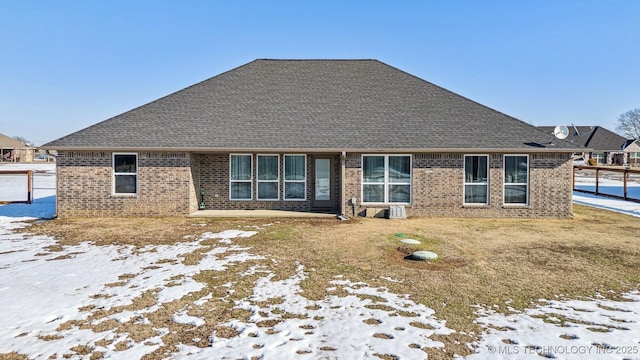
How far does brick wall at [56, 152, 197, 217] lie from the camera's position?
13.2 m

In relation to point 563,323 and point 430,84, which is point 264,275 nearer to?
point 563,323

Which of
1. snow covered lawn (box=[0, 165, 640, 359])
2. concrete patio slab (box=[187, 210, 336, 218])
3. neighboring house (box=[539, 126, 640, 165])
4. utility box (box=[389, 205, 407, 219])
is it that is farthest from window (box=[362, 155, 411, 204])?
neighboring house (box=[539, 126, 640, 165])

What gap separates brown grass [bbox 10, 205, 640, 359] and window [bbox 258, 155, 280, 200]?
206 centimetres

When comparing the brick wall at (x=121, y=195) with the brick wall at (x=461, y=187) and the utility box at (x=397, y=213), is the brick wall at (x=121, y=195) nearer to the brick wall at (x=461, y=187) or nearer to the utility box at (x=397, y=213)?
the brick wall at (x=461, y=187)

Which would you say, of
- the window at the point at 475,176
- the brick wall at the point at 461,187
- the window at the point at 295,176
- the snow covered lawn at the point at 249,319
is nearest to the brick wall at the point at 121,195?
the window at the point at 295,176

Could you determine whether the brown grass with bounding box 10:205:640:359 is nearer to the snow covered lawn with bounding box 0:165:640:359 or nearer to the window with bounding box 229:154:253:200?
the snow covered lawn with bounding box 0:165:640:359

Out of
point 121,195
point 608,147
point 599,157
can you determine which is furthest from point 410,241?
point 599,157

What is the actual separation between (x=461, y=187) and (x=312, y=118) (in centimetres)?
603

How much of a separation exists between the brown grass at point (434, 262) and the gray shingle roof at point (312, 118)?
8.77 ft

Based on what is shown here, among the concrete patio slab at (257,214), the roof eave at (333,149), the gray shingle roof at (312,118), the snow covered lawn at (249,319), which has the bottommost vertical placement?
the snow covered lawn at (249,319)

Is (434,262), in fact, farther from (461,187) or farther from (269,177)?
(269,177)

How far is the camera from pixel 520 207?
13.5 metres

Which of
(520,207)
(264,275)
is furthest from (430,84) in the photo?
(264,275)

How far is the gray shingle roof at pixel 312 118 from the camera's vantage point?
524 inches
